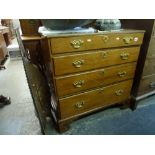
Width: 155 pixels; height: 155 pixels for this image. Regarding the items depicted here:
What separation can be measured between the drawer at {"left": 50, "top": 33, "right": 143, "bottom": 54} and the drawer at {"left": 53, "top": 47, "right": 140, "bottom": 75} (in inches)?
1.9

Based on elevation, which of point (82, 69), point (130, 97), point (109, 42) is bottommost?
point (130, 97)

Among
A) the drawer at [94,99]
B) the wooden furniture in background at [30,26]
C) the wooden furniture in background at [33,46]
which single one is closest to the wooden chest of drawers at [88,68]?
the drawer at [94,99]

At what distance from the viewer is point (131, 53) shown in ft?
4.35

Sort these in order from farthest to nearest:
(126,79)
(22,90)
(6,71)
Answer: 1. (6,71)
2. (22,90)
3. (126,79)

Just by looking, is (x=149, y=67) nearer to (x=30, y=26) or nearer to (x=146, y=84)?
(x=146, y=84)

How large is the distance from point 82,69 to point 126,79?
0.53 m

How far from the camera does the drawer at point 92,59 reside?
3.56 feet

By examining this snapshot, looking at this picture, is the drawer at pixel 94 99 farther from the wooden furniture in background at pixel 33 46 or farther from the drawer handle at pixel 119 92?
the wooden furniture in background at pixel 33 46

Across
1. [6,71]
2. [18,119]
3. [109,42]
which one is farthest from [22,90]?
[109,42]

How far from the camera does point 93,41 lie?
110 centimetres

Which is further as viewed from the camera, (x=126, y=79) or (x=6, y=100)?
(x=6, y=100)

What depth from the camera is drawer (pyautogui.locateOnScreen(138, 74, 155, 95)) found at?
61.1 inches

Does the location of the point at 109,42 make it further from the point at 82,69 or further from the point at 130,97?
the point at 130,97

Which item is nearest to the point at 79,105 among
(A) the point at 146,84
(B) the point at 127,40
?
(B) the point at 127,40
